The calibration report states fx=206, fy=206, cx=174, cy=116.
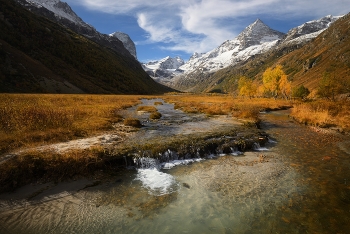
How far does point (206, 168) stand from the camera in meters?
16.0

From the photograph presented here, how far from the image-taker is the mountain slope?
275 feet

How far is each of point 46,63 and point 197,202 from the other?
12601 cm

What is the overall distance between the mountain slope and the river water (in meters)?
77.7

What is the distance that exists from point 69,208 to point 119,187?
295 cm

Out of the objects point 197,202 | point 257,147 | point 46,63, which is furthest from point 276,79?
point 46,63

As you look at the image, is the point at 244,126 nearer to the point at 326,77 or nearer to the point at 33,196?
the point at 33,196

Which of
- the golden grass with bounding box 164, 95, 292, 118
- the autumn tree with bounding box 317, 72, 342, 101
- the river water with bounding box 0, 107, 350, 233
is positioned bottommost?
the river water with bounding box 0, 107, 350, 233

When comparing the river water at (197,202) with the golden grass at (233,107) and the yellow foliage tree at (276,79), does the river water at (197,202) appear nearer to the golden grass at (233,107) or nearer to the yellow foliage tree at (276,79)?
the golden grass at (233,107)

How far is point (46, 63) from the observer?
363 feet

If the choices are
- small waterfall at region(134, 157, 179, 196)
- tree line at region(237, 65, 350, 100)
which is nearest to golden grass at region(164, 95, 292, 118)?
tree line at region(237, 65, 350, 100)

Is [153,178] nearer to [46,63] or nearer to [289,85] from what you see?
[289,85]

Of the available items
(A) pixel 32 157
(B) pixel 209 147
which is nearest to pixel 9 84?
(A) pixel 32 157

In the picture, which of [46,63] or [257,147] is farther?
[46,63]

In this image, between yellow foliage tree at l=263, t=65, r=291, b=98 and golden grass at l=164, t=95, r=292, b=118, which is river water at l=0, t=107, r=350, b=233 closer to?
golden grass at l=164, t=95, r=292, b=118
